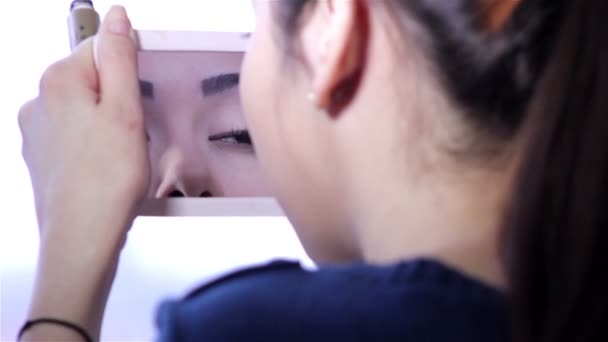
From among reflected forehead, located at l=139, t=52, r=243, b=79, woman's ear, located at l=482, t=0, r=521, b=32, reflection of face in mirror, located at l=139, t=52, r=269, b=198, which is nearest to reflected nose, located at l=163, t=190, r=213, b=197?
reflection of face in mirror, located at l=139, t=52, r=269, b=198

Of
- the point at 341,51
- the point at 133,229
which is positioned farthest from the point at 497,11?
the point at 133,229

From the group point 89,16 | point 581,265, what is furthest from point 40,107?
point 581,265

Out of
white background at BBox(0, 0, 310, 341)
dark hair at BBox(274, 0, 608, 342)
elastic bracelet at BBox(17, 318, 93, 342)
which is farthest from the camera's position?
white background at BBox(0, 0, 310, 341)

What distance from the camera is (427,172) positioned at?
0.40 meters

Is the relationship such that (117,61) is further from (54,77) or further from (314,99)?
(314,99)

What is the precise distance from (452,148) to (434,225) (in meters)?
0.04

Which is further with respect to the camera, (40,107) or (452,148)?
(40,107)

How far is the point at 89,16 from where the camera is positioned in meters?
0.62

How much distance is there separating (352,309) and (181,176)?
32cm

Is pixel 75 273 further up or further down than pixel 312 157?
further down

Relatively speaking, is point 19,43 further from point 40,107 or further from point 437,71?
point 437,71

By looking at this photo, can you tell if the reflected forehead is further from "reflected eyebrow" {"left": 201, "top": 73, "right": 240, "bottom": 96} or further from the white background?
the white background

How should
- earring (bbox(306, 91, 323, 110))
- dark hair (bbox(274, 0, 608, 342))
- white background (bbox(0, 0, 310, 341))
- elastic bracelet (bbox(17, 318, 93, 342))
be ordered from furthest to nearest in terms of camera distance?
white background (bbox(0, 0, 310, 341)) → elastic bracelet (bbox(17, 318, 93, 342)) → earring (bbox(306, 91, 323, 110)) → dark hair (bbox(274, 0, 608, 342))

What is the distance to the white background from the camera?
30.1 inches
